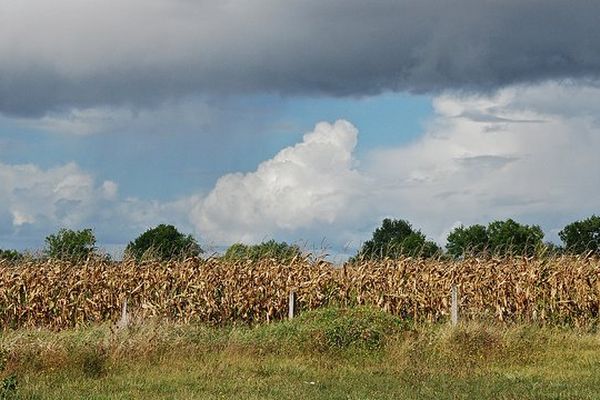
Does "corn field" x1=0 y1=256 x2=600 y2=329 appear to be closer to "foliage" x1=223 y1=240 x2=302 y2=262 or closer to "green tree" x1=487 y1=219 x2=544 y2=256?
"foliage" x1=223 y1=240 x2=302 y2=262

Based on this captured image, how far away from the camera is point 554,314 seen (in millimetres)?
33125

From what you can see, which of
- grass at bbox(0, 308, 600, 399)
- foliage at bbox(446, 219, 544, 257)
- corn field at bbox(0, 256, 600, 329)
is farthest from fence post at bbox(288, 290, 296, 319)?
foliage at bbox(446, 219, 544, 257)

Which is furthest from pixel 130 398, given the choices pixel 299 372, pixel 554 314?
pixel 554 314

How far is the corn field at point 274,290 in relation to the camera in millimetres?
31984

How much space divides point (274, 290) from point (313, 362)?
11441mm

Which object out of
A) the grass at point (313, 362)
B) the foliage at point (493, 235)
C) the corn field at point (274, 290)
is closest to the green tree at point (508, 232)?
the foliage at point (493, 235)

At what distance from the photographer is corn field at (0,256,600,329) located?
31984 mm

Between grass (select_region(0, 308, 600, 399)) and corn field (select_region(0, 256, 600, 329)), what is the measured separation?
17.9 feet

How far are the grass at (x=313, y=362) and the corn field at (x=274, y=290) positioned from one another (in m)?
5.47

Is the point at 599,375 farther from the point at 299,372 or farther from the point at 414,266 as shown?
the point at 414,266

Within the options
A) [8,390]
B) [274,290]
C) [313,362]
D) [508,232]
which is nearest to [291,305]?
[274,290]

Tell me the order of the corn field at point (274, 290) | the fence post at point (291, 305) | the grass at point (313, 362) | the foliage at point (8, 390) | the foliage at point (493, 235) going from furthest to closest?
the foliage at point (493, 235) < the corn field at point (274, 290) < the fence post at point (291, 305) < the grass at point (313, 362) < the foliage at point (8, 390)

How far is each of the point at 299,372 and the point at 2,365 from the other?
618cm

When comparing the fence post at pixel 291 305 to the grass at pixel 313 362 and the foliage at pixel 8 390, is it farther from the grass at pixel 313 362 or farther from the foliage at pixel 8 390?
the foliage at pixel 8 390
